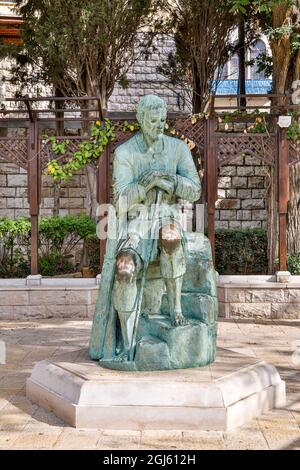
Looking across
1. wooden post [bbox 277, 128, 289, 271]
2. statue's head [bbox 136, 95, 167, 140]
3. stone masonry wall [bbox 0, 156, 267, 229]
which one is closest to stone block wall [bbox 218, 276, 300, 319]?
wooden post [bbox 277, 128, 289, 271]

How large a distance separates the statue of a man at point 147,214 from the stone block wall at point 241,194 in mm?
9295

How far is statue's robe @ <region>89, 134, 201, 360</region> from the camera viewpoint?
458cm

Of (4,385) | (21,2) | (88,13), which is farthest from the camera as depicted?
(21,2)

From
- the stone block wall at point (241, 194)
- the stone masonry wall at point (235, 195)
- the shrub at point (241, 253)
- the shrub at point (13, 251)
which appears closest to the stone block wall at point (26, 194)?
the stone masonry wall at point (235, 195)

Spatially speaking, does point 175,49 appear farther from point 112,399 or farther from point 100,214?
point 112,399

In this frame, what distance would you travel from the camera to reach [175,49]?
14883 millimetres

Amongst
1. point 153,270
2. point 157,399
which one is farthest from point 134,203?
point 157,399

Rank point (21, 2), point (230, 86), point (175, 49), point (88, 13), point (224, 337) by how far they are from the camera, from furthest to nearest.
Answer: point (230, 86) → point (175, 49) → point (21, 2) → point (88, 13) → point (224, 337)

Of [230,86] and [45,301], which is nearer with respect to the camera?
[45,301]

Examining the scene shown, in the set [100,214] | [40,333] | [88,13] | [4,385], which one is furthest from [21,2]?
[4,385]

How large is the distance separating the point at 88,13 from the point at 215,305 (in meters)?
7.30

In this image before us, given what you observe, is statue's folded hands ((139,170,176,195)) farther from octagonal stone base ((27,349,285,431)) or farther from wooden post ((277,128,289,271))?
wooden post ((277,128,289,271))

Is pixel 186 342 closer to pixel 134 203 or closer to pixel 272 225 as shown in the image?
pixel 134 203

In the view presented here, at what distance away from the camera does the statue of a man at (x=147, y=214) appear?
443 centimetres
